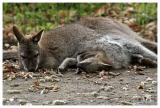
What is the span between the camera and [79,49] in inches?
326

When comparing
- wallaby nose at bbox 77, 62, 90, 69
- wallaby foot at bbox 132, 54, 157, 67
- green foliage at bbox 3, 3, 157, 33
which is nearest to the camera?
wallaby nose at bbox 77, 62, 90, 69

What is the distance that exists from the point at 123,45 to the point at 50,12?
10.1 feet

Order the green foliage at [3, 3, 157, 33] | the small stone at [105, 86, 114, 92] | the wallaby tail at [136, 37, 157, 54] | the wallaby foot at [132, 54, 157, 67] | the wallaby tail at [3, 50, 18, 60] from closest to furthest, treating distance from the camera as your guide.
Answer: the small stone at [105, 86, 114, 92], the wallaby foot at [132, 54, 157, 67], the wallaby tail at [3, 50, 18, 60], the wallaby tail at [136, 37, 157, 54], the green foliage at [3, 3, 157, 33]

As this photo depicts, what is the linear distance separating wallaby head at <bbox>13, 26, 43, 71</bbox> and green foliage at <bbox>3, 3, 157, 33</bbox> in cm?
A: 243

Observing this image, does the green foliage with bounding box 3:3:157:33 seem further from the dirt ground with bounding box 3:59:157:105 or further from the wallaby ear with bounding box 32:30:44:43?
the dirt ground with bounding box 3:59:157:105

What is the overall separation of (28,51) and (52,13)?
3354 millimetres

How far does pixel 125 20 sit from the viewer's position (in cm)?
1097

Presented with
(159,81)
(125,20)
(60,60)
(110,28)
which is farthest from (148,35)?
(159,81)

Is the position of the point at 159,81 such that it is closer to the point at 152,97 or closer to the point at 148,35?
the point at 152,97

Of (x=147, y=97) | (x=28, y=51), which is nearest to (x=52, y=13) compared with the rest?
(x=28, y=51)

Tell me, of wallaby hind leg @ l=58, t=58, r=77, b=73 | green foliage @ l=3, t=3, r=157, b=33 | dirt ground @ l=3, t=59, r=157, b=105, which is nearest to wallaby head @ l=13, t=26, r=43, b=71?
dirt ground @ l=3, t=59, r=157, b=105

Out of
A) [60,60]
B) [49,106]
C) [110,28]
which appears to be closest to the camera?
[49,106]

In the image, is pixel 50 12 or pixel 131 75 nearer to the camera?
pixel 131 75

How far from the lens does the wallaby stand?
7902 mm
